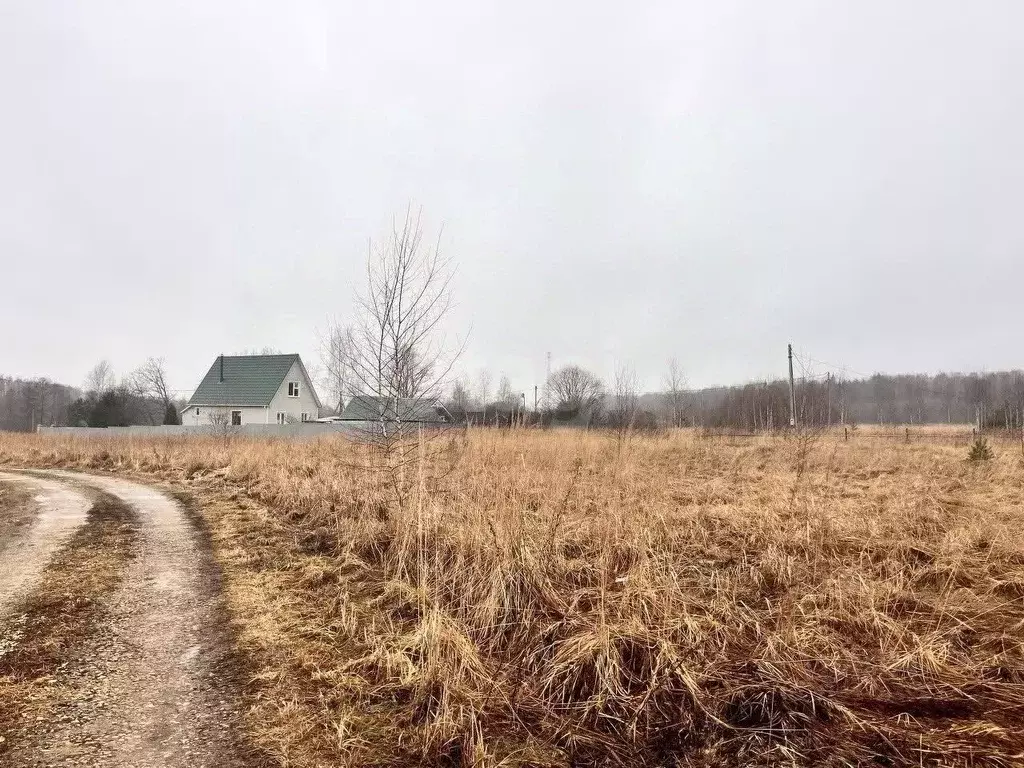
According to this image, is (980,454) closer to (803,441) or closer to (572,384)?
(803,441)

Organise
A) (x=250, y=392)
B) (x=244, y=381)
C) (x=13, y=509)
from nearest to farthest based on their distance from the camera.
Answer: (x=13, y=509) → (x=250, y=392) → (x=244, y=381)

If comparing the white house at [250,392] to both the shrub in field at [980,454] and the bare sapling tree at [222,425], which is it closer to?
the bare sapling tree at [222,425]

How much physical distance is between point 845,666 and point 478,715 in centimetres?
199

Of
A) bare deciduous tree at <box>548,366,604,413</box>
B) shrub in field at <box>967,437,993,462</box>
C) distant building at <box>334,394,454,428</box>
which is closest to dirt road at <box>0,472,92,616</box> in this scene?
distant building at <box>334,394,454,428</box>

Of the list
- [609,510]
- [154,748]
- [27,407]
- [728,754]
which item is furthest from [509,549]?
[27,407]

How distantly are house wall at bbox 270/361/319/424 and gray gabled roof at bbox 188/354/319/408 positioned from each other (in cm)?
73

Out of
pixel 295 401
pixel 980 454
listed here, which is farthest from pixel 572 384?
pixel 980 454

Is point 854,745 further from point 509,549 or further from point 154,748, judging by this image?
point 154,748

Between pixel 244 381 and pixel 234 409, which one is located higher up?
pixel 244 381

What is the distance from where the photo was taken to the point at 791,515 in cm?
550

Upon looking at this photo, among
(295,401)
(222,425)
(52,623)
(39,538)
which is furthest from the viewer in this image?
Answer: (295,401)

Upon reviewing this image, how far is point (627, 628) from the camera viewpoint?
3156 millimetres

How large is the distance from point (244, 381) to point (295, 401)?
3.82 metres

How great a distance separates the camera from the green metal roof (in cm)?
3862
